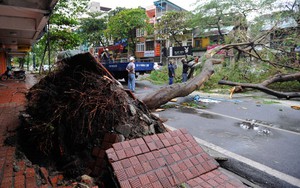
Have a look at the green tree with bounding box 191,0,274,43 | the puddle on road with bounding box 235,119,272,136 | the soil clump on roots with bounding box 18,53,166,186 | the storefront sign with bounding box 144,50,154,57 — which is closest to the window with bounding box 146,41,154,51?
the storefront sign with bounding box 144,50,154,57

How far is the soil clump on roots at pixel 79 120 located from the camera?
2777 millimetres

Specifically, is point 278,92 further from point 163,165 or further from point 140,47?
point 140,47

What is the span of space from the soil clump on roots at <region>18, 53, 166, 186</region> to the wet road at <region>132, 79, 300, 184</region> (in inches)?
62.9

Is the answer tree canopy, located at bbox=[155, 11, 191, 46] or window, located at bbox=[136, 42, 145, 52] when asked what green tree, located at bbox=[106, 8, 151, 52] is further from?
window, located at bbox=[136, 42, 145, 52]

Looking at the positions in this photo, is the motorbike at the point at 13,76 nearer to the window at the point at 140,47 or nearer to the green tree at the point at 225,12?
the green tree at the point at 225,12

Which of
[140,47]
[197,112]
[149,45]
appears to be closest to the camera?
[197,112]

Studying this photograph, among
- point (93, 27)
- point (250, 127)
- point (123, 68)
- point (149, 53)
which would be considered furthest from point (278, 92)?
point (93, 27)

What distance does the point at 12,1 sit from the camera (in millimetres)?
4914

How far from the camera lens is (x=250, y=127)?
193 inches

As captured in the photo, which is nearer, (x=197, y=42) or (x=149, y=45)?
(x=197, y=42)

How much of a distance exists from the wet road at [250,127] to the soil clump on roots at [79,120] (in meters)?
1.60

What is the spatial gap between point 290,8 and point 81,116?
12.2 meters

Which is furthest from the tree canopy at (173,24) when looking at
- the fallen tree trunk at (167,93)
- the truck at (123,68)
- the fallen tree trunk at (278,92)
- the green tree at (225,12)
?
the fallen tree trunk at (167,93)

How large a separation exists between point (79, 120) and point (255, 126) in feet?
13.1
